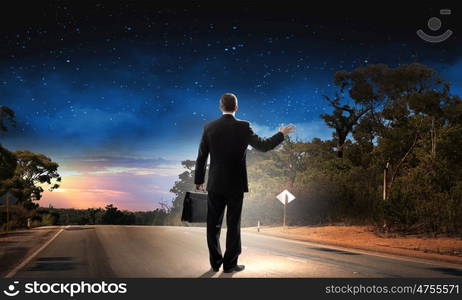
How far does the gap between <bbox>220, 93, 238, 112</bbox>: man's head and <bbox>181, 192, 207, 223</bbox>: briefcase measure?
135 cm

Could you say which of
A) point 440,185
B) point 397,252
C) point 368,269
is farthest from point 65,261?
point 440,185

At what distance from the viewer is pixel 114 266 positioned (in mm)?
10867

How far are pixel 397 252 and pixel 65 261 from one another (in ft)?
30.7

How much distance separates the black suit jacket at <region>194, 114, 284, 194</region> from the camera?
25.4 ft

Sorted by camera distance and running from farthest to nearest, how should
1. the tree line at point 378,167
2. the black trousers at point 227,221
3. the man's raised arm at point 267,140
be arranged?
1. the tree line at point 378,167
2. the black trousers at point 227,221
3. the man's raised arm at point 267,140

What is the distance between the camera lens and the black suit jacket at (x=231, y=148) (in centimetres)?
775

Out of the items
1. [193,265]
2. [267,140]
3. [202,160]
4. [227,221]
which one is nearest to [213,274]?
[227,221]

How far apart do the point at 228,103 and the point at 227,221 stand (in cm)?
173

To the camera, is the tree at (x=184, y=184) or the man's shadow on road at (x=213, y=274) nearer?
the man's shadow on road at (x=213, y=274)

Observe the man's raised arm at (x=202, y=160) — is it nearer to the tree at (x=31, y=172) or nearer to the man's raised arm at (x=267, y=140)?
the man's raised arm at (x=267, y=140)

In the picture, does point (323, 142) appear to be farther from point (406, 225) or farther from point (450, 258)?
point (450, 258)

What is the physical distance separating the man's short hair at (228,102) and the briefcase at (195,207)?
4.47ft

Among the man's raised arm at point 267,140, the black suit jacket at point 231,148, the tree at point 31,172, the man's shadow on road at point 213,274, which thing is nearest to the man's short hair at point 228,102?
the black suit jacket at point 231,148

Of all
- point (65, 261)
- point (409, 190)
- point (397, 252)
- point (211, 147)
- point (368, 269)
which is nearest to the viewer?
point (211, 147)
